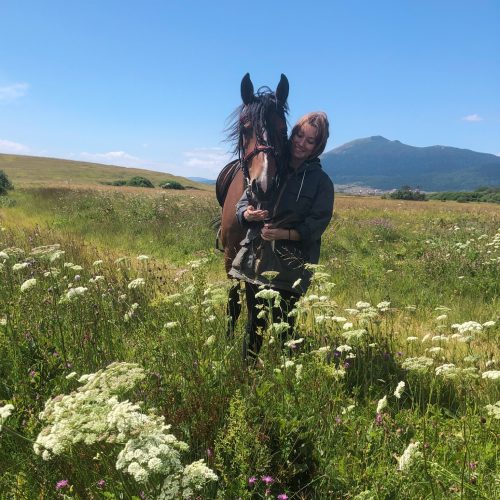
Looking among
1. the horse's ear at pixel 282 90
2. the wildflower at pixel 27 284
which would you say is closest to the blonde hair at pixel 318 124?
the horse's ear at pixel 282 90

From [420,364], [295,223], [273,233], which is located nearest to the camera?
[420,364]

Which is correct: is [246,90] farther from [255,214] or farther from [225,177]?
[255,214]

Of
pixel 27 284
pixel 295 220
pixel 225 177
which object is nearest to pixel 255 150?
pixel 295 220

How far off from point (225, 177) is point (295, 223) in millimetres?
1477

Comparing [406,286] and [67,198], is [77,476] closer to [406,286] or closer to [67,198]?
[406,286]

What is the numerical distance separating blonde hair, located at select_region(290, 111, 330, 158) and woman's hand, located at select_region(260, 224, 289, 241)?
72 cm

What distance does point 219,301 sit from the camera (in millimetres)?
2773

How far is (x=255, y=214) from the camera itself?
343 centimetres

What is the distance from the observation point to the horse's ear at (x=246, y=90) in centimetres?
404

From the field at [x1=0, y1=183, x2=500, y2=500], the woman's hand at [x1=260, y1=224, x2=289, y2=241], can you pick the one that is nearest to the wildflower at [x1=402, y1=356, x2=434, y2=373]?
the field at [x1=0, y1=183, x2=500, y2=500]

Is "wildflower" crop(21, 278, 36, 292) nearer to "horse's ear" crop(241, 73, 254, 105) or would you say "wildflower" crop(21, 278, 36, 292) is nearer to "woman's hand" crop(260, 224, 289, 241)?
"woman's hand" crop(260, 224, 289, 241)

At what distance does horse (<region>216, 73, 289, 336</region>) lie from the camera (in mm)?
3475

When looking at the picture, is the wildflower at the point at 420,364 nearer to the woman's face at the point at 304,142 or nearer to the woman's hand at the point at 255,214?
the woman's hand at the point at 255,214

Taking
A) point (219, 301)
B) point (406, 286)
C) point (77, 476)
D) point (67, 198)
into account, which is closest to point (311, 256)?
point (219, 301)
